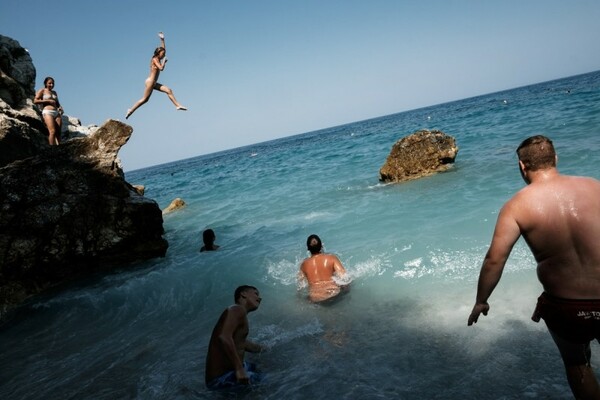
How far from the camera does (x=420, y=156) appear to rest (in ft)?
47.2

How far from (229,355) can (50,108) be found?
9786mm

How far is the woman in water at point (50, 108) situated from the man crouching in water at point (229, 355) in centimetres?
890

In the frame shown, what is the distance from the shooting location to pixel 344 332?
4.83m

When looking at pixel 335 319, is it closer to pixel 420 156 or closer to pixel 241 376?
pixel 241 376

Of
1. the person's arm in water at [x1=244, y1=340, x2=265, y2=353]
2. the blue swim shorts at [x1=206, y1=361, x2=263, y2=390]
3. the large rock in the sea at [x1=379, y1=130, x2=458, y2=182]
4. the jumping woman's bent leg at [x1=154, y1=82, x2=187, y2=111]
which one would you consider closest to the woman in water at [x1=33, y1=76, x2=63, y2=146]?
the jumping woman's bent leg at [x1=154, y1=82, x2=187, y2=111]

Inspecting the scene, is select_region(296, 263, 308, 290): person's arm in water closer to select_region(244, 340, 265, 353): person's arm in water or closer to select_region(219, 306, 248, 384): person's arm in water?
select_region(244, 340, 265, 353): person's arm in water

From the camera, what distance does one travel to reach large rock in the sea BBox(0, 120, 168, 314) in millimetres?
7352

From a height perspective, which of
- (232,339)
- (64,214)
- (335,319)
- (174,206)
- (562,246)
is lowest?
(335,319)

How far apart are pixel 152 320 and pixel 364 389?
4.09 meters

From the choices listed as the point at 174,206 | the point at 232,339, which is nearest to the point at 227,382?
the point at 232,339

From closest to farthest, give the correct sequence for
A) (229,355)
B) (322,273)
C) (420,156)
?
(229,355) < (322,273) < (420,156)

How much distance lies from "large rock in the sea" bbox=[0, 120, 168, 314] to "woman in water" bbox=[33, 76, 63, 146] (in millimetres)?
2291

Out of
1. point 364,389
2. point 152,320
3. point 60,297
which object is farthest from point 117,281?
point 364,389

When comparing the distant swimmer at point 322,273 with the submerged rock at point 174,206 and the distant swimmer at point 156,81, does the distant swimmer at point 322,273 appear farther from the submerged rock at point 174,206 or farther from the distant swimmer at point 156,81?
the submerged rock at point 174,206
